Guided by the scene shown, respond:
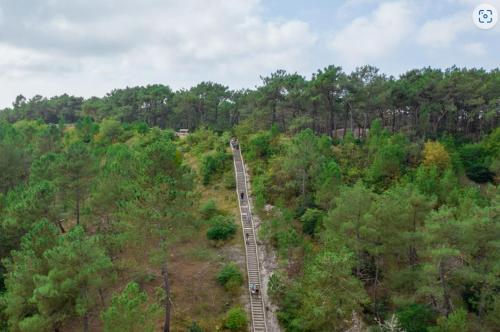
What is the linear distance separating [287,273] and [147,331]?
1436 centimetres

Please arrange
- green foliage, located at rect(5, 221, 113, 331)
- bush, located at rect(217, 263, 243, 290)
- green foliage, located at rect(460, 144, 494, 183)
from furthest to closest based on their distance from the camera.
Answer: green foliage, located at rect(460, 144, 494, 183)
bush, located at rect(217, 263, 243, 290)
green foliage, located at rect(5, 221, 113, 331)

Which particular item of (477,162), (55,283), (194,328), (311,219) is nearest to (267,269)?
(311,219)

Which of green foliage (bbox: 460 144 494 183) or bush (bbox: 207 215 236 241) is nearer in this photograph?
bush (bbox: 207 215 236 241)

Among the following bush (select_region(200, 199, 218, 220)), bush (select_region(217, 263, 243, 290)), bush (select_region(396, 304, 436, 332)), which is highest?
bush (select_region(200, 199, 218, 220))

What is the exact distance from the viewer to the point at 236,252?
37875 millimetres

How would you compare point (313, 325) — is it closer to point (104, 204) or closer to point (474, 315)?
point (474, 315)

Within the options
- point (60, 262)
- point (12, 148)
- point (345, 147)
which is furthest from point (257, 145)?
point (60, 262)

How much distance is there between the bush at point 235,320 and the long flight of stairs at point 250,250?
0.83m

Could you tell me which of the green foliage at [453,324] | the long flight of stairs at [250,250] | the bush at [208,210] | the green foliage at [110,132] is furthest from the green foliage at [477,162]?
the green foliage at [110,132]

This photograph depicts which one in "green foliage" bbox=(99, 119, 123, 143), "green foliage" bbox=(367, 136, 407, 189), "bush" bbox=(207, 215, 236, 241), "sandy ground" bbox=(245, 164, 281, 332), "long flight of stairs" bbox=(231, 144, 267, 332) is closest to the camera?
"sandy ground" bbox=(245, 164, 281, 332)

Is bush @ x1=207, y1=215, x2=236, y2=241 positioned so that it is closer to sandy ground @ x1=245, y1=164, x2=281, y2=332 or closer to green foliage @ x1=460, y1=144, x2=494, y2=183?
sandy ground @ x1=245, y1=164, x2=281, y2=332

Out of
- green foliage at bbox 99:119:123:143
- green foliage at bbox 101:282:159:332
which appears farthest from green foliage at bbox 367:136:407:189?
green foliage at bbox 99:119:123:143

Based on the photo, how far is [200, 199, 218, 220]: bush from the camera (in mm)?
42312

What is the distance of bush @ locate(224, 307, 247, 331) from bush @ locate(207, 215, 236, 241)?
32.0 ft
